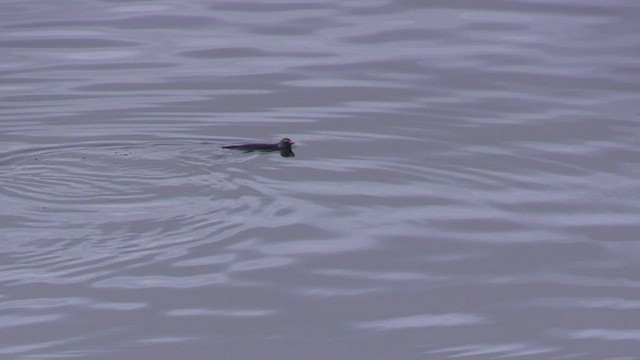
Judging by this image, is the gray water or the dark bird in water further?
the dark bird in water

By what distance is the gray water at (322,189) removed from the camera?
7.43m

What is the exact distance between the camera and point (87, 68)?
1330cm

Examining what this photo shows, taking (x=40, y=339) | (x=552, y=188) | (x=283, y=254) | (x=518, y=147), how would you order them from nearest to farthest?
1. (x=40, y=339)
2. (x=283, y=254)
3. (x=552, y=188)
4. (x=518, y=147)

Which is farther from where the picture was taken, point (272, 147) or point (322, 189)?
point (272, 147)

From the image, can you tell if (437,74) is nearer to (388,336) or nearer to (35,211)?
(35,211)

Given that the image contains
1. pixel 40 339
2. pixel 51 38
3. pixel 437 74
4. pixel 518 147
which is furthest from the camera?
pixel 51 38

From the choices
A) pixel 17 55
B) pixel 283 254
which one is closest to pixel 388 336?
pixel 283 254

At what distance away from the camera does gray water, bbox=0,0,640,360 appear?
743 centimetres

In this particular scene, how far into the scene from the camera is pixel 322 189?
9500 millimetres

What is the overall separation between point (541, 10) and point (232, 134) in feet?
18.1

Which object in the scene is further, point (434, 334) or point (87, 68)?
point (87, 68)

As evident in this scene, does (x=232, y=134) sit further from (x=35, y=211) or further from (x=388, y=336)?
(x=388, y=336)

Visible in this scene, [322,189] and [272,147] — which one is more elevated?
[272,147]

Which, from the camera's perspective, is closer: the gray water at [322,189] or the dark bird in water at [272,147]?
the gray water at [322,189]
